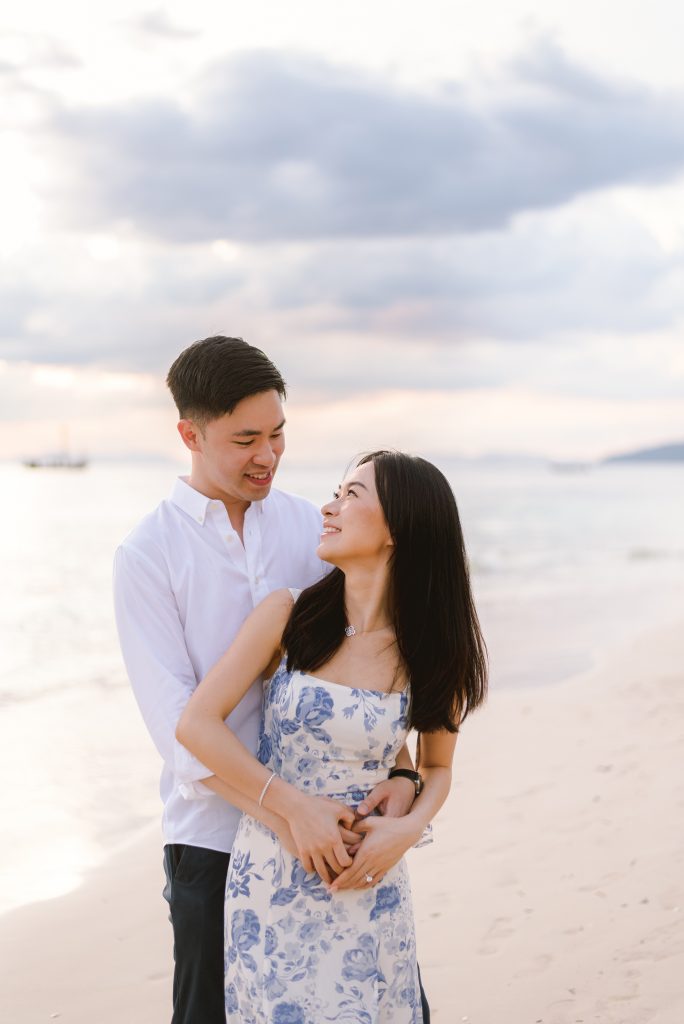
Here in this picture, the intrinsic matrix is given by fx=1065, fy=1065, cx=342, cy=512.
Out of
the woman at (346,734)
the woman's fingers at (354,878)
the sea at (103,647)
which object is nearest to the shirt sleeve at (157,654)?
the woman at (346,734)

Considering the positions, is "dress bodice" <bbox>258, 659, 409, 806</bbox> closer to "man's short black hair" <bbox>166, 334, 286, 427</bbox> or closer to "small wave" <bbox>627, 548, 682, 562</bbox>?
"man's short black hair" <bbox>166, 334, 286, 427</bbox>

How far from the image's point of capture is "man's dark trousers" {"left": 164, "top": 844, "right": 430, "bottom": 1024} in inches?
114

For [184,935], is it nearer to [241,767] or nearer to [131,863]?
[241,767]

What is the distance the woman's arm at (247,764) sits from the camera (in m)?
2.62

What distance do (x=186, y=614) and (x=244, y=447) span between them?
1.62 feet

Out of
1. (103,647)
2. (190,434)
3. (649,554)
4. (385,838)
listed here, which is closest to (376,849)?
(385,838)

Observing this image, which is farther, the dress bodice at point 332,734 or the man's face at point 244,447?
the man's face at point 244,447

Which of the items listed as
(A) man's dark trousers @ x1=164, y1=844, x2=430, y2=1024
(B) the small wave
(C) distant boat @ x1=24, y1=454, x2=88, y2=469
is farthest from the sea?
(C) distant boat @ x1=24, y1=454, x2=88, y2=469

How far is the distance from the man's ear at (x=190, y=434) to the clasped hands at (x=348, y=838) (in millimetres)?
1066

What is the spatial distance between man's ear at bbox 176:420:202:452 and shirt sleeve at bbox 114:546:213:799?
0.39m

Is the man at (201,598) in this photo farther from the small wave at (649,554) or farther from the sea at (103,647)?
the small wave at (649,554)

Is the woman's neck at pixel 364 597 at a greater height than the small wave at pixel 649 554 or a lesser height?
greater

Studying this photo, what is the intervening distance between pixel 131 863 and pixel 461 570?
4.84 metres

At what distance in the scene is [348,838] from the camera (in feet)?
8.76
